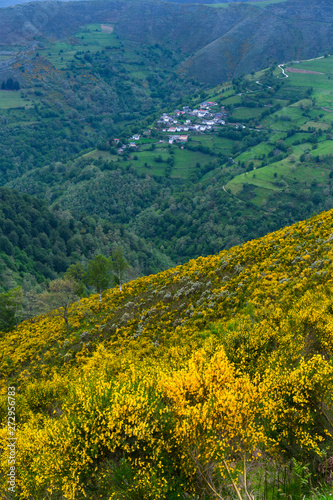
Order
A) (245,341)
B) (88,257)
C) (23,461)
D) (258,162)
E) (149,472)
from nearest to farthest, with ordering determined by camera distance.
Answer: (149,472) → (23,461) → (245,341) → (88,257) → (258,162)

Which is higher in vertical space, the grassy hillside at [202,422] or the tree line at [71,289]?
the grassy hillside at [202,422]

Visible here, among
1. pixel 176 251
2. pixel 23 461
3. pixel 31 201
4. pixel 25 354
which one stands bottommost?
pixel 176 251

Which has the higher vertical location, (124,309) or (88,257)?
(124,309)

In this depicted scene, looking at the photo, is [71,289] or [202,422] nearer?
[202,422]

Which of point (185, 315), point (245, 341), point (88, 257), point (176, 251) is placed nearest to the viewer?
point (245, 341)

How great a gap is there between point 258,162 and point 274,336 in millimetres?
192039

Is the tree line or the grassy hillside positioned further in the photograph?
the tree line

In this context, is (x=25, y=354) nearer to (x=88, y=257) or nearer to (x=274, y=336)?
(x=274, y=336)

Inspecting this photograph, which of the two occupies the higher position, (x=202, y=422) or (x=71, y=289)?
(x=202, y=422)

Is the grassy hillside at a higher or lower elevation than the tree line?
higher

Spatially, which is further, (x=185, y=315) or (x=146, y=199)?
(x=146, y=199)

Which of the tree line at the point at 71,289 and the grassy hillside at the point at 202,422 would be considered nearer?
the grassy hillside at the point at 202,422

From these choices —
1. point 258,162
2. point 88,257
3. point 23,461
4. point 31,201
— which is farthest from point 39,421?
point 258,162

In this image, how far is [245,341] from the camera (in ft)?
64.9
